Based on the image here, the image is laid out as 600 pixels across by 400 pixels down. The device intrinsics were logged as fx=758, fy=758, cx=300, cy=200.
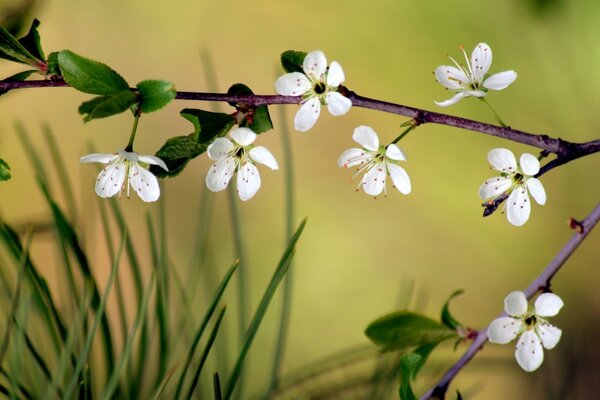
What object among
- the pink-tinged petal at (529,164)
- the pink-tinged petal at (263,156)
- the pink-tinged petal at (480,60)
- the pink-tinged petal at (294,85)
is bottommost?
the pink-tinged petal at (529,164)

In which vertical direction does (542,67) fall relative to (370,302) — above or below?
above

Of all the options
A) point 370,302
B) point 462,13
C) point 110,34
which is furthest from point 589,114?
point 110,34

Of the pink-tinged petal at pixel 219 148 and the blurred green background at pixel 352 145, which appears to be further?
the blurred green background at pixel 352 145

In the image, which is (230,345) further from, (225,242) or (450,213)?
(450,213)

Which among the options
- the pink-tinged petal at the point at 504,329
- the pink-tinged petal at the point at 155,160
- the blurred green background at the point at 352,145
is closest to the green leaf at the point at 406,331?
the pink-tinged petal at the point at 504,329

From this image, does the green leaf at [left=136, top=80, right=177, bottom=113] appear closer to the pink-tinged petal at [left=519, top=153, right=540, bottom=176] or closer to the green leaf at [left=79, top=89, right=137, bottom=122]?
the green leaf at [left=79, top=89, right=137, bottom=122]

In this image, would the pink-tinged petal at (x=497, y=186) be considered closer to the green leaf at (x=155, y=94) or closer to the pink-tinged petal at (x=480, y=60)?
the pink-tinged petal at (x=480, y=60)
